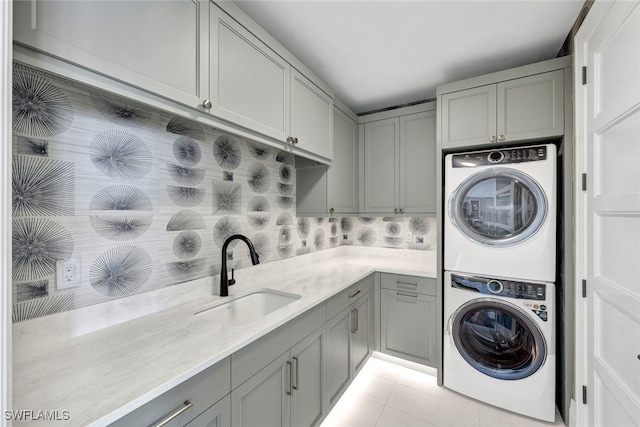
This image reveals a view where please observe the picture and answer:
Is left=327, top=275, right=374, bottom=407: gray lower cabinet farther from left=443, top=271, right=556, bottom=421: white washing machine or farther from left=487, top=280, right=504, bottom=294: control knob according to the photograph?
left=487, top=280, right=504, bottom=294: control knob

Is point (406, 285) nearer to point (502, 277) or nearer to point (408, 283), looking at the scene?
point (408, 283)

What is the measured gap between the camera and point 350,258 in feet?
9.82

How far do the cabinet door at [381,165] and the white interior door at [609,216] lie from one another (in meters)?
1.27

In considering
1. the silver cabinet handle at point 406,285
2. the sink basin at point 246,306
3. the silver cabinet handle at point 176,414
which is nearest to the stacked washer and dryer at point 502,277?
the silver cabinet handle at point 406,285

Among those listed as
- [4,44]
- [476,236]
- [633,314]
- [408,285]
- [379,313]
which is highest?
[4,44]

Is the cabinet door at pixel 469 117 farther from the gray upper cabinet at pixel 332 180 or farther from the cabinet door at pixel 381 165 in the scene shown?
the gray upper cabinet at pixel 332 180

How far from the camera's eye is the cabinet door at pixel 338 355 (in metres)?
1.72

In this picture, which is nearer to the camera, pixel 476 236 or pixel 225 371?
pixel 225 371

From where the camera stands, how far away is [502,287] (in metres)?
1.80

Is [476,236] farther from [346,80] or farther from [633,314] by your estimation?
[346,80]

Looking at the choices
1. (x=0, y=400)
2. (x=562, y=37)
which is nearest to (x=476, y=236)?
(x=562, y=37)

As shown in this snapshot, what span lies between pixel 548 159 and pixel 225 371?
2153mm

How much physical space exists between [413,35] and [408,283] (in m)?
1.83

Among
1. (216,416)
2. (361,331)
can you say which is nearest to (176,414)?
(216,416)
